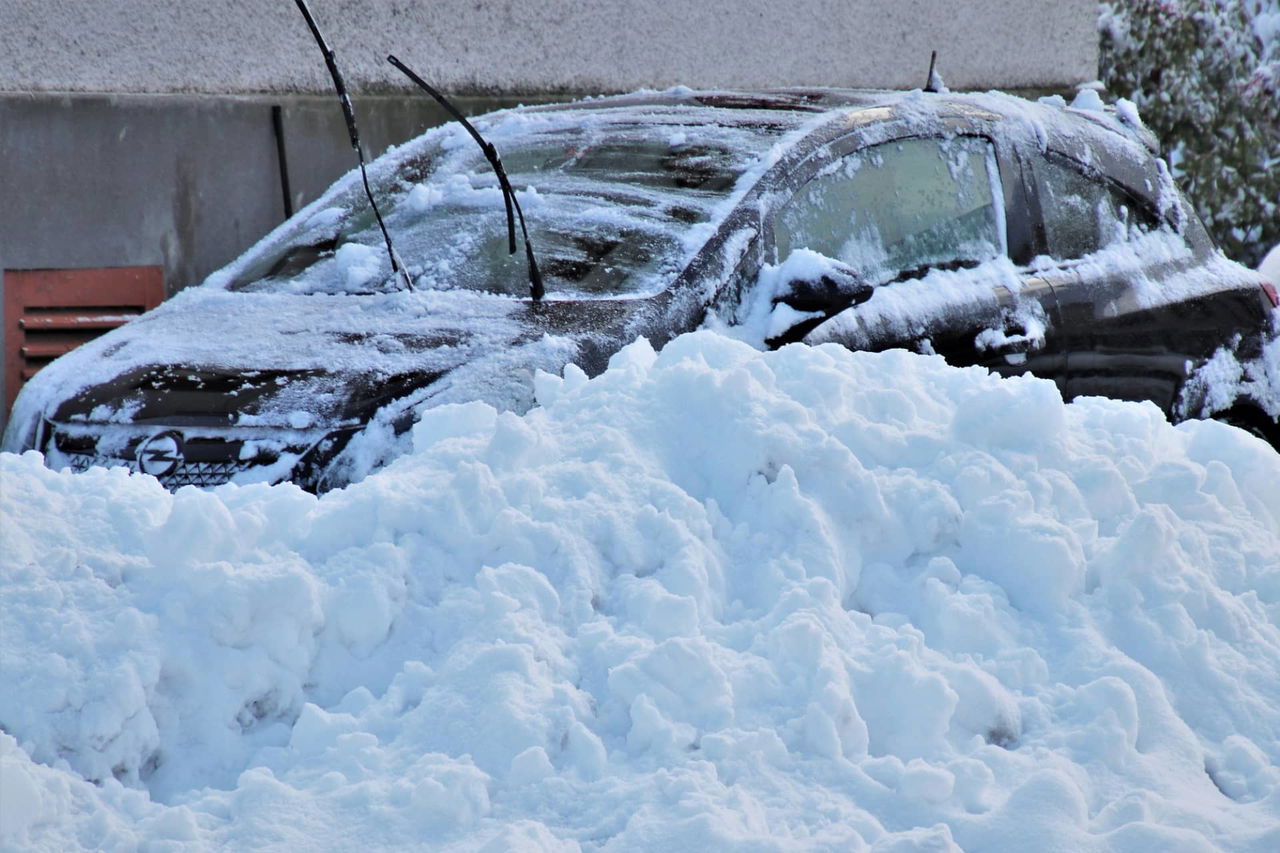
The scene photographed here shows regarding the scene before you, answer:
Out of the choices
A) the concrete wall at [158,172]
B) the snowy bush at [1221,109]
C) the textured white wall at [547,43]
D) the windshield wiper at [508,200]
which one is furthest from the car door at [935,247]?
the snowy bush at [1221,109]

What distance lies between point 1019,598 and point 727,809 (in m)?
0.83

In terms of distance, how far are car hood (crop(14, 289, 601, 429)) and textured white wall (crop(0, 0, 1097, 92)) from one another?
304 centimetres

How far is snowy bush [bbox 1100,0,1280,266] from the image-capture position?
35.7 feet

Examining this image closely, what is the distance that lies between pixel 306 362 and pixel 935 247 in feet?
6.43

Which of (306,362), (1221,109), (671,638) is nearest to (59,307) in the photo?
(306,362)

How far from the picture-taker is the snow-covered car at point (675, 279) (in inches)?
143

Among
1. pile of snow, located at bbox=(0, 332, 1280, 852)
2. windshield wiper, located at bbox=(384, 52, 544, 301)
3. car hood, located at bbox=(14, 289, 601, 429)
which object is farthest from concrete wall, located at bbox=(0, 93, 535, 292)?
pile of snow, located at bbox=(0, 332, 1280, 852)

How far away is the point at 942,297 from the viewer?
4.52 meters

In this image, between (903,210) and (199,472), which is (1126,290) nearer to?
(903,210)

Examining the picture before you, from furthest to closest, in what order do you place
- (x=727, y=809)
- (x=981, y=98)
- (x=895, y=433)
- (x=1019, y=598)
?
(x=981, y=98) → (x=895, y=433) → (x=1019, y=598) → (x=727, y=809)

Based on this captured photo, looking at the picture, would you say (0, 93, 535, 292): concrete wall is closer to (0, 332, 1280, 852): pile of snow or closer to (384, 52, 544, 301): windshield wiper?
(384, 52, 544, 301): windshield wiper

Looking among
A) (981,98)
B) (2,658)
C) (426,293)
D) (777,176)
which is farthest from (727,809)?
(981,98)

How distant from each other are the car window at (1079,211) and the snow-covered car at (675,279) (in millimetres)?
10

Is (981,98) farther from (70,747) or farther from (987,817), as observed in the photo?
(70,747)
